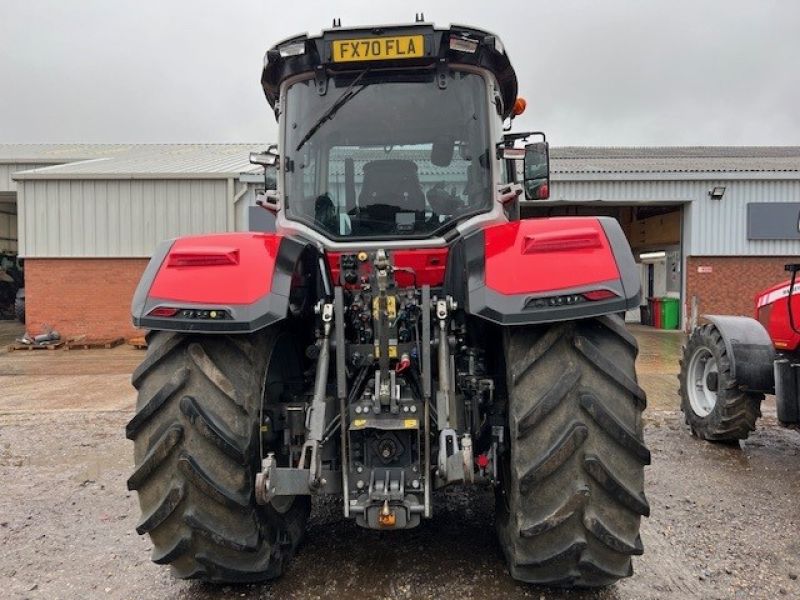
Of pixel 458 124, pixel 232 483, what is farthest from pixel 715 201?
pixel 232 483

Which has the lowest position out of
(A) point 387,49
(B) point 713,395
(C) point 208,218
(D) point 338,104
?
(B) point 713,395

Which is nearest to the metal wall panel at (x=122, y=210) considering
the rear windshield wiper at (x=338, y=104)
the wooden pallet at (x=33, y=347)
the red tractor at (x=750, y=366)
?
the wooden pallet at (x=33, y=347)

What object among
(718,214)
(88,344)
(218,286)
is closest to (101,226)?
(88,344)

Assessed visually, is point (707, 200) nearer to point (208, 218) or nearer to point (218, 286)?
point (208, 218)

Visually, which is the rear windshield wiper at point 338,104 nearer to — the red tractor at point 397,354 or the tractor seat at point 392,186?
the red tractor at point 397,354

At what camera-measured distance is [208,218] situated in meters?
14.7

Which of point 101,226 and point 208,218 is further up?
point 208,218

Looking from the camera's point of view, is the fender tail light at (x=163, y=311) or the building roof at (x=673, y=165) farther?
the building roof at (x=673, y=165)

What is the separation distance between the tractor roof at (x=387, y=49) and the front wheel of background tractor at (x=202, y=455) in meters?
1.50

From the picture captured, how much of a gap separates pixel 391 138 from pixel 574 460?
72.5 inches

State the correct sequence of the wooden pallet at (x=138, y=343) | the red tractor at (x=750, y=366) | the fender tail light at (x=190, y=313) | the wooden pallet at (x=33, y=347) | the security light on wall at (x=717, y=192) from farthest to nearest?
the security light on wall at (x=717, y=192) < the wooden pallet at (x=33, y=347) < the wooden pallet at (x=138, y=343) < the red tractor at (x=750, y=366) < the fender tail light at (x=190, y=313)

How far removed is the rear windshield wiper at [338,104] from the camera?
3254mm

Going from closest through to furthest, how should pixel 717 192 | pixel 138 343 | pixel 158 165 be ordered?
pixel 138 343 → pixel 717 192 → pixel 158 165

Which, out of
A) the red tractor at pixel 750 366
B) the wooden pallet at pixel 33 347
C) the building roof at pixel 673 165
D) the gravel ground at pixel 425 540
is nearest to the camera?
the gravel ground at pixel 425 540
